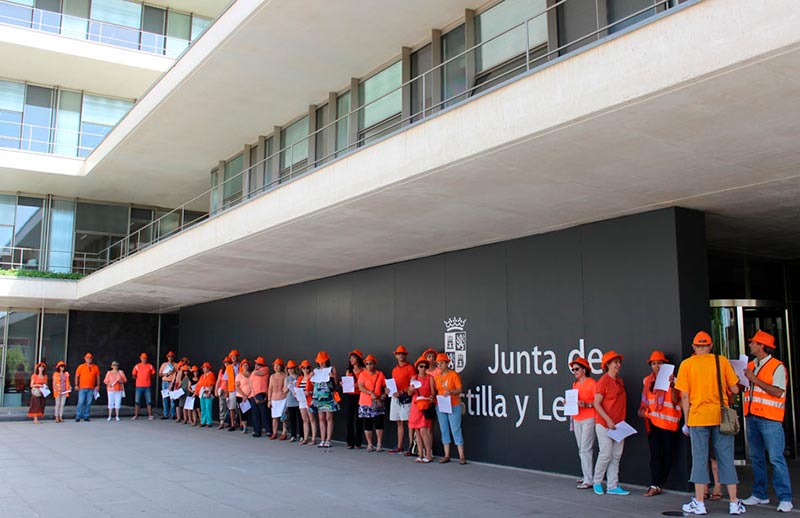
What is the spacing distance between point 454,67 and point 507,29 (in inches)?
53.6

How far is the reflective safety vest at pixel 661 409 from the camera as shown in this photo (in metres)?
8.87

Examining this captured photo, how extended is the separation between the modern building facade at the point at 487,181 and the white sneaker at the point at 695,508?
1.81m

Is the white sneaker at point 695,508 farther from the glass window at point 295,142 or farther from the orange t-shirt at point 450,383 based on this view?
the glass window at point 295,142

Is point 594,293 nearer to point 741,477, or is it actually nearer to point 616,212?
point 616,212

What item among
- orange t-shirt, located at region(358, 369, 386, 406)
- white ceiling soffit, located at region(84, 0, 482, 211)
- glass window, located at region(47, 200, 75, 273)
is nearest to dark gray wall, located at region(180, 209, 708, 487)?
orange t-shirt, located at region(358, 369, 386, 406)

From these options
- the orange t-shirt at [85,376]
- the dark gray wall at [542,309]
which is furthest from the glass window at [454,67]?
the orange t-shirt at [85,376]

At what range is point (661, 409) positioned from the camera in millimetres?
8969

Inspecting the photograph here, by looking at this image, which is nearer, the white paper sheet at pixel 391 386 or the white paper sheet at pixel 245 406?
the white paper sheet at pixel 391 386

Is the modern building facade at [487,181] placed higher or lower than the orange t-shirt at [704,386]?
higher

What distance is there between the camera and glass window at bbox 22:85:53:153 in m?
24.9

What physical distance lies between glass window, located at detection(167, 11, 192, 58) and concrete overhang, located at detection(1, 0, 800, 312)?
1536cm

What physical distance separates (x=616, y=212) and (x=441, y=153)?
3.02 metres

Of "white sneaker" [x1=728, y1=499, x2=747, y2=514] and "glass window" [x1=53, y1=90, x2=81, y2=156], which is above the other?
"glass window" [x1=53, y1=90, x2=81, y2=156]

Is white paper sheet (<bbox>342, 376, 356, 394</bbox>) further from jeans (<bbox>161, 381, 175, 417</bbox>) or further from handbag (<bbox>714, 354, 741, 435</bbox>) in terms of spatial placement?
jeans (<bbox>161, 381, 175, 417</bbox>)
